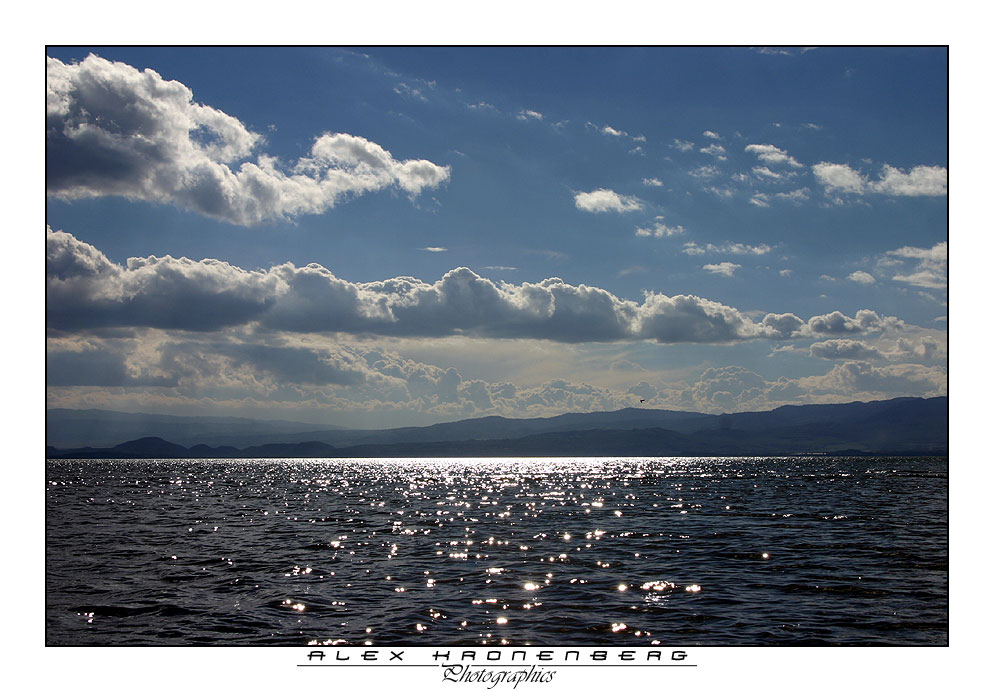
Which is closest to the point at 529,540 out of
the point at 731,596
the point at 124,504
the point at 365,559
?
the point at 365,559

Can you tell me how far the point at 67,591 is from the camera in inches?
969

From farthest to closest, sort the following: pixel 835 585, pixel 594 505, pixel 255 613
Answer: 1. pixel 594 505
2. pixel 835 585
3. pixel 255 613

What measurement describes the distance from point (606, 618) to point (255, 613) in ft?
36.4

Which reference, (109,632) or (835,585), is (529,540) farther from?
(109,632)
